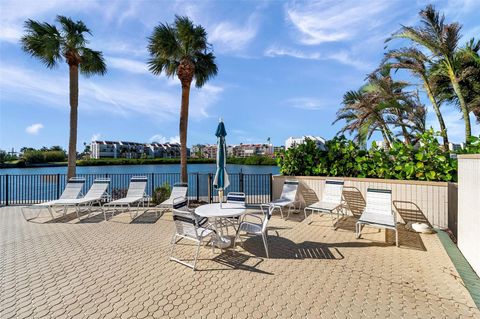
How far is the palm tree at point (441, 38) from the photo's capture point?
698 cm

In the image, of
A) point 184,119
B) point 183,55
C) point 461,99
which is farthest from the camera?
point 184,119

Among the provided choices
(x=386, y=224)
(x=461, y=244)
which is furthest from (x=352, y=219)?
(x=461, y=244)

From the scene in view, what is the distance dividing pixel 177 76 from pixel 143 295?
8.60m

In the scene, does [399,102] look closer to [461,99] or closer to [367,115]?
[367,115]

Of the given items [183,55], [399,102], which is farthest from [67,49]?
[399,102]

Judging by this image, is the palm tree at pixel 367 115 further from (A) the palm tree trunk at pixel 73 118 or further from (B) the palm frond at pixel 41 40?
(B) the palm frond at pixel 41 40

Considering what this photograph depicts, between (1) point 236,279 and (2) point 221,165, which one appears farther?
(2) point 221,165

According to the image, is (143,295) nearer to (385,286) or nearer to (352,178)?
(385,286)

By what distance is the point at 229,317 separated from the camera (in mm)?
2338

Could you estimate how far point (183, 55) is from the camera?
910 centimetres

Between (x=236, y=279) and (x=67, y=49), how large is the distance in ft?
35.4

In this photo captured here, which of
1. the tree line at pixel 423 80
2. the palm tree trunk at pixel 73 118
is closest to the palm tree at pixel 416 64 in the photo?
the tree line at pixel 423 80

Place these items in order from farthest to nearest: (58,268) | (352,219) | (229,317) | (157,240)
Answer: (352,219) → (157,240) → (58,268) → (229,317)

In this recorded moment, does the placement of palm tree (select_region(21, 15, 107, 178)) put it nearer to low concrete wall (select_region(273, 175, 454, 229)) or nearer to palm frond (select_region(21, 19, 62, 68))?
palm frond (select_region(21, 19, 62, 68))
